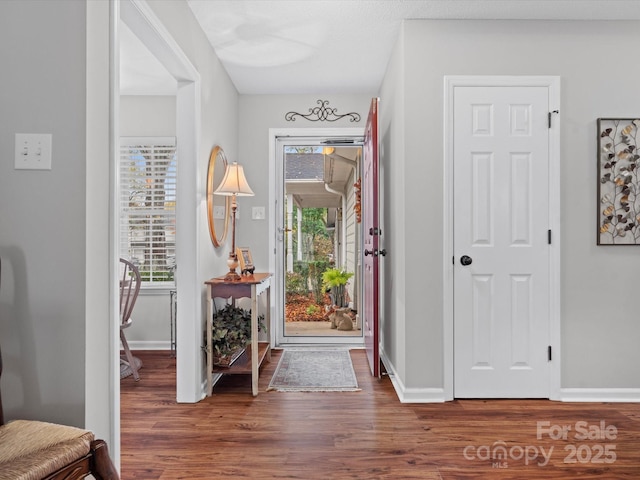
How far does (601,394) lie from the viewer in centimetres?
296

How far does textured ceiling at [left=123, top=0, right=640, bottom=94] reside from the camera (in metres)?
2.81

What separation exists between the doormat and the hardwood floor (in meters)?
0.16

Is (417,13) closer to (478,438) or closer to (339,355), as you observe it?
(478,438)

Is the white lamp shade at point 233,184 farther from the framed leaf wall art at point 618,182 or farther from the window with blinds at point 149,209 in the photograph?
the framed leaf wall art at point 618,182

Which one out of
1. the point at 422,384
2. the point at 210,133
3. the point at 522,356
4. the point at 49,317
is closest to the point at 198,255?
the point at 210,133

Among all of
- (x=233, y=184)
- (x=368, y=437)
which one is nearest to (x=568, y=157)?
(x=368, y=437)

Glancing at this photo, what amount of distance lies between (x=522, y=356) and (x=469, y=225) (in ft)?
3.03

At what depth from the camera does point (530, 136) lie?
2951 millimetres

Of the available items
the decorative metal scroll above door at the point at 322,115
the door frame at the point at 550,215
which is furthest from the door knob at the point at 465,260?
the decorative metal scroll above door at the point at 322,115

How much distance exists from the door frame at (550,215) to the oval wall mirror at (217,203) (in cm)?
164

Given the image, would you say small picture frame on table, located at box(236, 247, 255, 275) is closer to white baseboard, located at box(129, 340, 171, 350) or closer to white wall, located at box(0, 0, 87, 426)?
white baseboard, located at box(129, 340, 171, 350)

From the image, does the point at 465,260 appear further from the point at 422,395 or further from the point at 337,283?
the point at 337,283

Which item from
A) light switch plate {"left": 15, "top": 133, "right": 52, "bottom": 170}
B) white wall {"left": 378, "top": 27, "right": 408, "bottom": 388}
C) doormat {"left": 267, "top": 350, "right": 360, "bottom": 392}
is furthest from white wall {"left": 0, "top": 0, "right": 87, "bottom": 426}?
white wall {"left": 378, "top": 27, "right": 408, "bottom": 388}

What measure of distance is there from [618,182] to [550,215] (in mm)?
493
